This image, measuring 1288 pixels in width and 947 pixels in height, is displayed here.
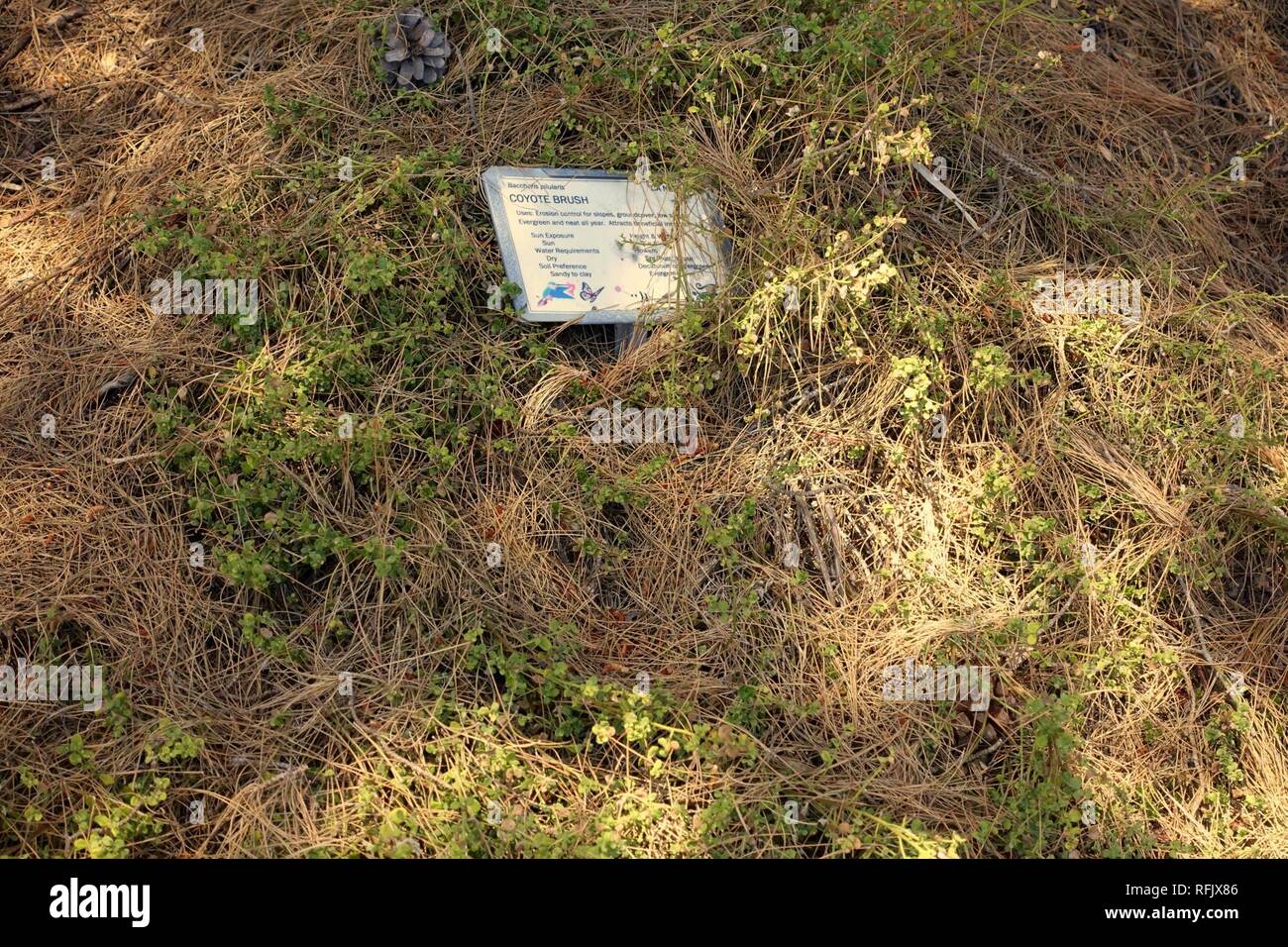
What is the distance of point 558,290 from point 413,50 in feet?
4.23

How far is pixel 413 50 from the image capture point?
4.41 m

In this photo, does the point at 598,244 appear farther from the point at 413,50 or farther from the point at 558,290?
the point at 413,50

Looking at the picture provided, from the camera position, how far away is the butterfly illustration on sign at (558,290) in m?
4.05

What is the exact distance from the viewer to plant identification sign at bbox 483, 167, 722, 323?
4.05 m

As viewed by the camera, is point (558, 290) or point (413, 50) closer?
point (558, 290)

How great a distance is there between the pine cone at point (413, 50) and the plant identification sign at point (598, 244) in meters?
0.65

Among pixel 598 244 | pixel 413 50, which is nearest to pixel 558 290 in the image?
pixel 598 244

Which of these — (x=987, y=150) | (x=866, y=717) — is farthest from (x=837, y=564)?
(x=987, y=150)

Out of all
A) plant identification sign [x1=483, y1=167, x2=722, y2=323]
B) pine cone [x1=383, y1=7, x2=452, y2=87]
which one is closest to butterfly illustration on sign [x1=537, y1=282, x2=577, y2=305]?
plant identification sign [x1=483, y1=167, x2=722, y2=323]

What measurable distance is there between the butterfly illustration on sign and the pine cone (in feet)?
3.71

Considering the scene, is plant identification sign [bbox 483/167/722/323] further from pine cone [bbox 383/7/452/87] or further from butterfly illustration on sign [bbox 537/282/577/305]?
pine cone [bbox 383/7/452/87]

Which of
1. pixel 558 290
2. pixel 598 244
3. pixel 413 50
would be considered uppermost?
pixel 413 50

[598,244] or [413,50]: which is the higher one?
[413,50]

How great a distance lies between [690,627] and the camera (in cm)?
370
